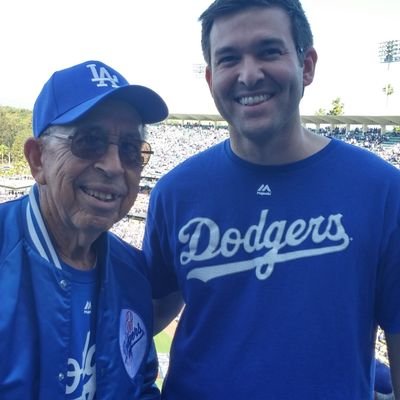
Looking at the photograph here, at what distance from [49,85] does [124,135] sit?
28cm

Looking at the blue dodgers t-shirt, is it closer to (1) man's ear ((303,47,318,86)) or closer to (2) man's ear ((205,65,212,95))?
(2) man's ear ((205,65,212,95))

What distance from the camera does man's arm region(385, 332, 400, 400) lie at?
1.72 metres

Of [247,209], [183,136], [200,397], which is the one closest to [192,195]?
[247,209]

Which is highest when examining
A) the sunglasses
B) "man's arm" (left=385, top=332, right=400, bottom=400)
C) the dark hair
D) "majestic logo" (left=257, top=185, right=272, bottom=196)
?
the dark hair

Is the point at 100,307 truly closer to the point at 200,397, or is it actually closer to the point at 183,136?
the point at 200,397

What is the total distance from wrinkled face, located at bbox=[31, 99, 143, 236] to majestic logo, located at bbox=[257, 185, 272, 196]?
46cm

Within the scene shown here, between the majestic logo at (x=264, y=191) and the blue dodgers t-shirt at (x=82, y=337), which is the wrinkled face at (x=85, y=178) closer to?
the blue dodgers t-shirt at (x=82, y=337)

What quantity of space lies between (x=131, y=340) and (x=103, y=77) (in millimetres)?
837

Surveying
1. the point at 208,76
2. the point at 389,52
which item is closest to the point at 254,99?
the point at 208,76

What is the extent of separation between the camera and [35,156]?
1.52 metres

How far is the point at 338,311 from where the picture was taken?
1.60m

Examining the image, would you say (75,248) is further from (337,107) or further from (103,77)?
(337,107)

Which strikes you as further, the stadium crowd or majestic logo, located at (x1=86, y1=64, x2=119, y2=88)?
the stadium crowd

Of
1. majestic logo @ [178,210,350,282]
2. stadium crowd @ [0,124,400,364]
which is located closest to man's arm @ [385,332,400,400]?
majestic logo @ [178,210,350,282]
